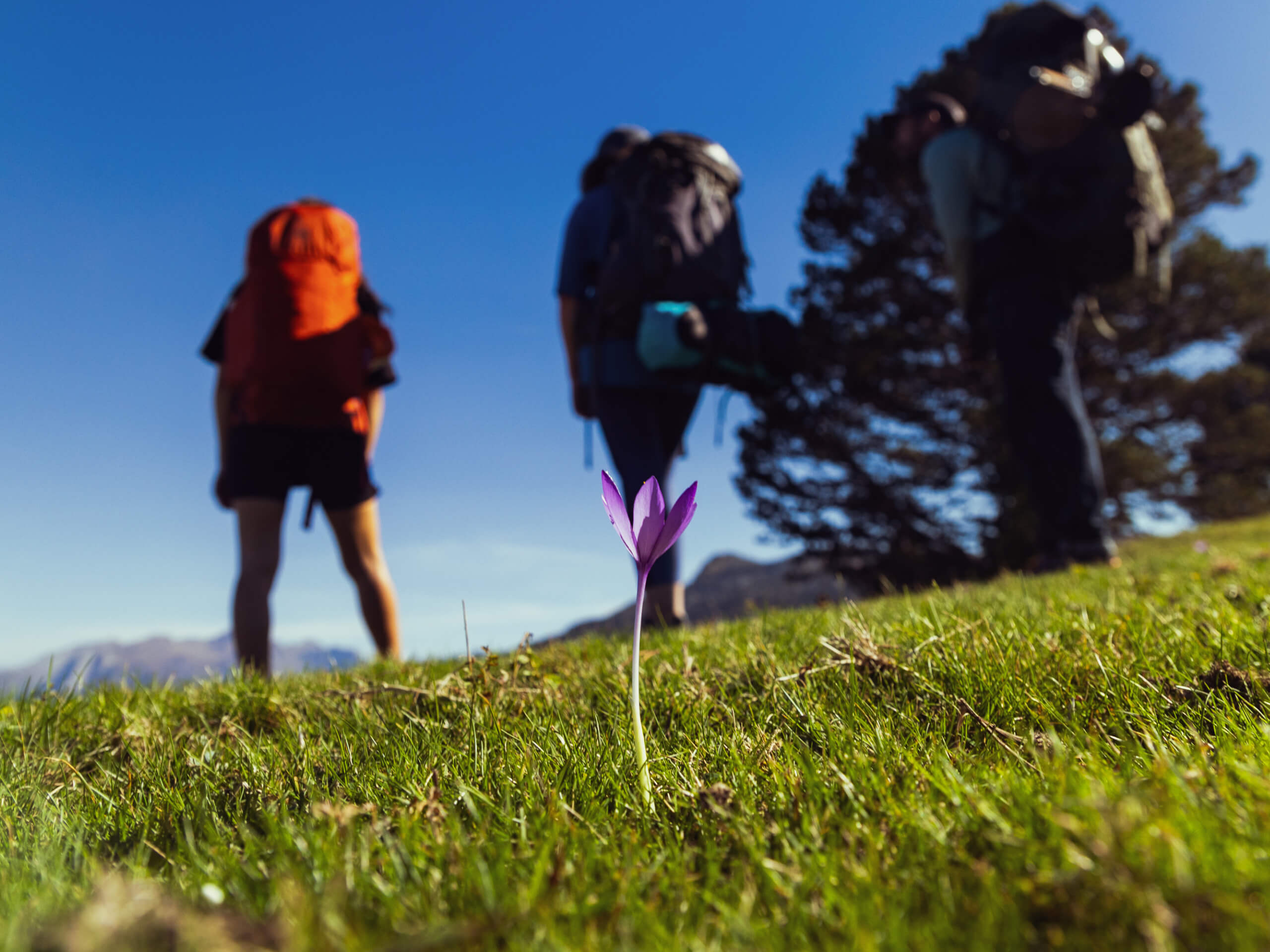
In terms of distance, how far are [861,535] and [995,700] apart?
1260 centimetres

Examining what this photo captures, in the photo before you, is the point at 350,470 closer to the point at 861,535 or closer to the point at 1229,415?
the point at 861,535

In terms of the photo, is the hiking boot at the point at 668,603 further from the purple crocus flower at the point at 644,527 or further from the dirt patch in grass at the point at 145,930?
the dirt patch in grass at the point at 145,930

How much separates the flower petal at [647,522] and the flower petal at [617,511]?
0.01m

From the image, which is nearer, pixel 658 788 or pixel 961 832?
pixel 961 832

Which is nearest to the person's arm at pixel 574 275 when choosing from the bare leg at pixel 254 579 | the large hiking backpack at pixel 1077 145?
the bare leg at pixel 254 579

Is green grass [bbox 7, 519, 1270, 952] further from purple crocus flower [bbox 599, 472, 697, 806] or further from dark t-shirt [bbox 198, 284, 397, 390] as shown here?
dark t-shirt [bbox 198, 284, 397, 390]

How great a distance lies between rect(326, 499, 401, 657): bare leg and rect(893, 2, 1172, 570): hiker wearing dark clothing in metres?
3.84

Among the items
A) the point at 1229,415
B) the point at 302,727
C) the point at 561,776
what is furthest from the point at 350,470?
the point at 1229,415

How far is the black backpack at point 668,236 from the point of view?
4.07 meters

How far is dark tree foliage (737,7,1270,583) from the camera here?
1320cm

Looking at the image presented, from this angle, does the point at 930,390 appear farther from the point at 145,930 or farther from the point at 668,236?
the point at 145,930

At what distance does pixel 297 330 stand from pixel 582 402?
165 cm

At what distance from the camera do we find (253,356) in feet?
11.8

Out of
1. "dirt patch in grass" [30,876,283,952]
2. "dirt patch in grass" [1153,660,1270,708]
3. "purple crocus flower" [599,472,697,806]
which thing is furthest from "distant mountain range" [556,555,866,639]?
"dirt patch in grass" [30,876,283,952]
